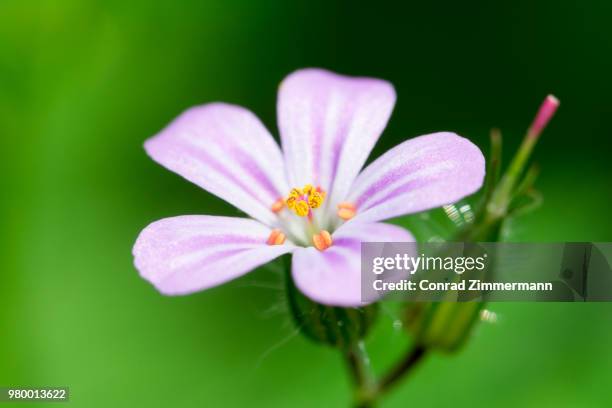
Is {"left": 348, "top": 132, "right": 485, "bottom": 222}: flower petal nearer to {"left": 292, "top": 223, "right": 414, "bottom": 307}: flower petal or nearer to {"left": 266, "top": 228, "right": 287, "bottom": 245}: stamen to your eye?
{"left": 292, "top": 223, "right": 414, "bottom": 307}: flower petal

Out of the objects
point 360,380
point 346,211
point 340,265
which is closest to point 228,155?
point 346,211

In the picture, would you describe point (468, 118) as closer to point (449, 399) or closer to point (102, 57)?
point (449, 399)

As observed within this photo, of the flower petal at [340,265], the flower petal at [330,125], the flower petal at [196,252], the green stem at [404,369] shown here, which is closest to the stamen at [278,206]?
the flower petal at [330,125]

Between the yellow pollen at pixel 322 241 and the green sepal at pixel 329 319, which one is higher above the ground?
the yellow pollen at pixel 322 241

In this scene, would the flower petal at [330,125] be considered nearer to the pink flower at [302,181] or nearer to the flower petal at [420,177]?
the pink flower at [302,181]

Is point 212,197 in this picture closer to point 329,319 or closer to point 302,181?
point 302,181

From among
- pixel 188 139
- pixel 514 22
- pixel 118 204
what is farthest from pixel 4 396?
pixel 514 22
